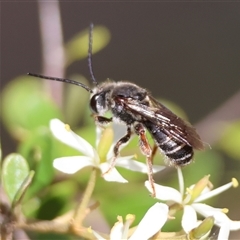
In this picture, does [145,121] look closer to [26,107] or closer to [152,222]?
[152,222]

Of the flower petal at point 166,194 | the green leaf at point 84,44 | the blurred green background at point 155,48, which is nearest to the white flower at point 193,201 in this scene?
the flower petal at point 166,194

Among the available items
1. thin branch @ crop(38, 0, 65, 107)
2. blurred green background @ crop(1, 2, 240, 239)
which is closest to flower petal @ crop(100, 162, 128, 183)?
thin branch @ crop(38, 0, 65, 107)

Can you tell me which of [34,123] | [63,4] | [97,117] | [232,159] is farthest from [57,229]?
[63,4]

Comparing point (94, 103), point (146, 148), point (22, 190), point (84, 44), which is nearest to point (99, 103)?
point (94, 103)

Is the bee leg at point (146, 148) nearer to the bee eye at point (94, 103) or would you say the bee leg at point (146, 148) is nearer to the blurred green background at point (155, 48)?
the bee eye at point (94, 103)

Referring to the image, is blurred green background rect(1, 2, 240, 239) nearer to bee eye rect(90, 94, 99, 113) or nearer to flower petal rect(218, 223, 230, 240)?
bee eye rect(90, 94, 99, 113)

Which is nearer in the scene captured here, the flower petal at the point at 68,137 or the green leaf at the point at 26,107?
the flower petal at the point at 68,137
